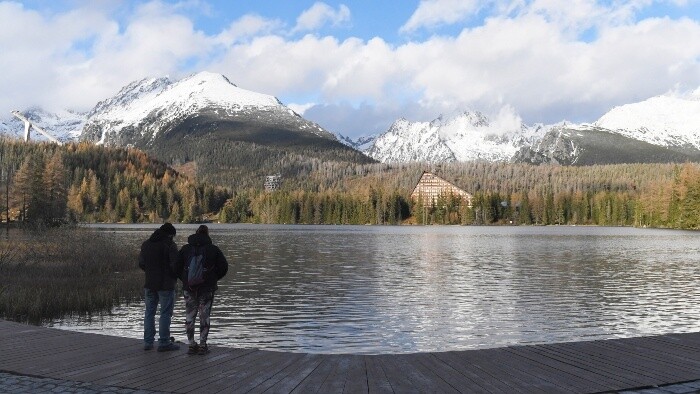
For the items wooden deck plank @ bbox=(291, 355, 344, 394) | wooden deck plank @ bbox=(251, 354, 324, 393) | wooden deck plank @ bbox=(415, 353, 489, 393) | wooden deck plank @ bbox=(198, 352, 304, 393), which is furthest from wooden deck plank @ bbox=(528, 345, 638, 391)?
wooden deck plank @ bbox=(198, 352, 304, 393)

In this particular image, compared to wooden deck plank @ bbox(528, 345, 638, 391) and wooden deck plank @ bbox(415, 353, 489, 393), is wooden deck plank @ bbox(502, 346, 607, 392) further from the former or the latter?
wooden deck plank @ bbox(415, 353, 489, 393)

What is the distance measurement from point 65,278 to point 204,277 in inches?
969

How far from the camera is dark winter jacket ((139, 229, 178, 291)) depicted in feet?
51.7

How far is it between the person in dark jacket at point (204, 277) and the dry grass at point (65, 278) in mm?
13532

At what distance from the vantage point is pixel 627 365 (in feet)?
45.1

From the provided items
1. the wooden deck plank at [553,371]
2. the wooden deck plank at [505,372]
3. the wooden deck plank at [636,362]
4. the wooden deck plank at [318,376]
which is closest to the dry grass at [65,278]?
the wooden deck plank at [318,376]

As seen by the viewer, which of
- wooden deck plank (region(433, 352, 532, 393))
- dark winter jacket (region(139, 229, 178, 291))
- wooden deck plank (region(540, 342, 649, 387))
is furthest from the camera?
dark winter jacket (region(139, 229, 178, 291))

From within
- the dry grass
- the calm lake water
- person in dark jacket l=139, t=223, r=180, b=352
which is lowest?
the calm lake water

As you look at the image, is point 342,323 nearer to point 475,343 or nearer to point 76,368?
point 475,343

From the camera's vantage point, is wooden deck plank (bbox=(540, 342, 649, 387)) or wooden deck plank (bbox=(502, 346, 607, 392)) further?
wooden deck plank (bbox=(540, 342, 649, 387))

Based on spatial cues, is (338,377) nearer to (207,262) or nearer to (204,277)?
(204,277)

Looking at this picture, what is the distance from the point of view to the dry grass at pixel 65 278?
27203mm

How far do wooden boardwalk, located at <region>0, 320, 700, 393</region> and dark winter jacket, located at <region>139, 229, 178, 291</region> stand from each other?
1659 millimetres

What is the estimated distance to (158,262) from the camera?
15773mm
